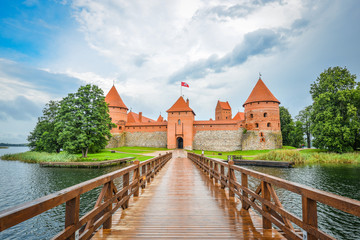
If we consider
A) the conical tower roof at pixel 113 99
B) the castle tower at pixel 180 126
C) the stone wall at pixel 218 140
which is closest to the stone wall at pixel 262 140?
the stone wall at pixel 218 140

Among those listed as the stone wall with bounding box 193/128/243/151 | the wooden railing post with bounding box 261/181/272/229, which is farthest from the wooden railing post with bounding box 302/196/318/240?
the stone wall with bounding box 193/128/243/151

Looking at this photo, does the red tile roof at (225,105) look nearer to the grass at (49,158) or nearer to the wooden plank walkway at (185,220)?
the grass at (49,158)

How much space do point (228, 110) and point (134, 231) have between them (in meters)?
58.6

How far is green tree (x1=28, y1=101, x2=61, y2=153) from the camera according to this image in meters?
27.2

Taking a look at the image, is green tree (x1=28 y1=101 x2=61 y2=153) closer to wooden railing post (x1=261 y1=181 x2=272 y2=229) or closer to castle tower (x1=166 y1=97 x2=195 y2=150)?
castle tower (x1=166 y1=97 x2=195 y2=150)

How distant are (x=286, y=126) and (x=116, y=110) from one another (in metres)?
34.3

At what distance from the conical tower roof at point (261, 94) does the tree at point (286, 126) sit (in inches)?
280

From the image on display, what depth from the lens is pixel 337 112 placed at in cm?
2369

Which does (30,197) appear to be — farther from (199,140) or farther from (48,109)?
(199,140)

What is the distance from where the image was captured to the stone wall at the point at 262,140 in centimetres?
3403

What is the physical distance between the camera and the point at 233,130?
37094mm

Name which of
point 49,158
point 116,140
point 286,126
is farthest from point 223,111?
point 49,158

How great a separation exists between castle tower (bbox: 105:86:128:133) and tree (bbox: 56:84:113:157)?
51.4 feet

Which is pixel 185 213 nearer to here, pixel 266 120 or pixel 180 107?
pixel 266 120
